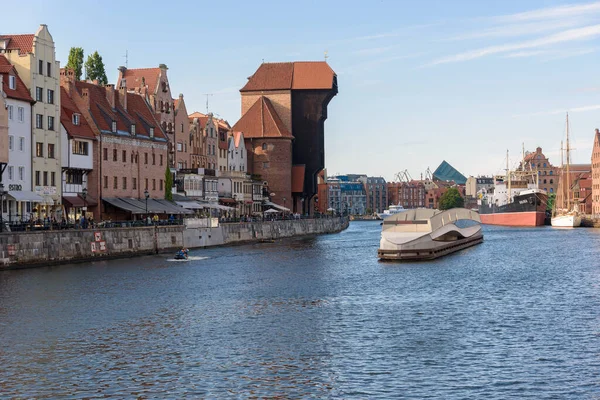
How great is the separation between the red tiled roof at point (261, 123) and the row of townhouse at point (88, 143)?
26300 mm

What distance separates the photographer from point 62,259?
2724 inches

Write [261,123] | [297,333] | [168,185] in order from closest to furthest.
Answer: [297,333]
[168,185]
[261,123]

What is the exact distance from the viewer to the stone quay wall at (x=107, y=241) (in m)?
64.2

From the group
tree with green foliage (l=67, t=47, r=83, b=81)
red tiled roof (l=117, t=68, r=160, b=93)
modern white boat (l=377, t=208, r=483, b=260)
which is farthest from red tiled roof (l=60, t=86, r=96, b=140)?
modern white boat (l=377, t=208, r=483, b=260)

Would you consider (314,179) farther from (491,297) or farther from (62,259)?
(491,297)

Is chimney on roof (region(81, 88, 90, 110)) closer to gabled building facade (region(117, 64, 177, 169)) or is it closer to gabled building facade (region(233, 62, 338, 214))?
gabled building facade (region(117, 64, 177, 169))

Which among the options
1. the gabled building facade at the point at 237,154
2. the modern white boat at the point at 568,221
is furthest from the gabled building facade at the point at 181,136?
the modern white boat at the point at 568,221

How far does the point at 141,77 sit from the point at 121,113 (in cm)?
1487

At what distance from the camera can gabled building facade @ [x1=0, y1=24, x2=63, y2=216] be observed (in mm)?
82688

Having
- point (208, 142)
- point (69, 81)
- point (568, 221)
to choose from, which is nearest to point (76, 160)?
point (69, 81)

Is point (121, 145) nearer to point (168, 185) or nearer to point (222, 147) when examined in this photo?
point (168, 185)

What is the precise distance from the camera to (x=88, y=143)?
308 feet

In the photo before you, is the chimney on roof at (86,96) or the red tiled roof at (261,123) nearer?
the chimney on roof at (86,96)

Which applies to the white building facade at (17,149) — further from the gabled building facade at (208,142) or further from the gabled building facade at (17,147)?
the gabled building facade at (208,142)
